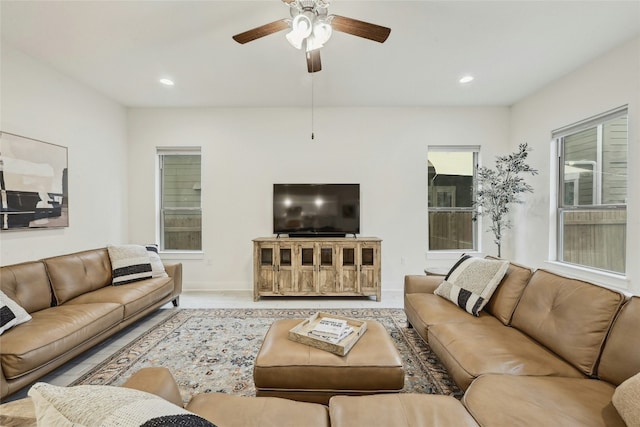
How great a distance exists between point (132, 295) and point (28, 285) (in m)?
0.74

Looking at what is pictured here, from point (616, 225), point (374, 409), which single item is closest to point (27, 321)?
point (374, 409)

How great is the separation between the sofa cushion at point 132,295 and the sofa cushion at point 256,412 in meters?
1.91

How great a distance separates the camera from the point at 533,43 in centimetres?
257

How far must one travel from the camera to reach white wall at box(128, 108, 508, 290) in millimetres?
4207

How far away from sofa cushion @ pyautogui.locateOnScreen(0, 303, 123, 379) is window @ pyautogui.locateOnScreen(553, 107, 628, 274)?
481 centimetres

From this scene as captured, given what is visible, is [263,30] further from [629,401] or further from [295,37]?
[629,401]

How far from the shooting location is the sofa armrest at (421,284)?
272 centimetres

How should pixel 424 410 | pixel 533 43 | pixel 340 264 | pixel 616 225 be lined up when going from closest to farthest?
1. pixel 424 410
2. pixel 533 43
3. pixel 616 225
4. pixel 340 264

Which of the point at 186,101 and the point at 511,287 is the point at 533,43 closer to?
the point at 511,287

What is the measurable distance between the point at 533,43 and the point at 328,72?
6.53 feet

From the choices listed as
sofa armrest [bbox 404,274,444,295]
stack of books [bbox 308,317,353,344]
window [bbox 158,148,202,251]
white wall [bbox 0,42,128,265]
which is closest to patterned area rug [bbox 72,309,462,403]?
sofa armrest [bbox 404,274,444,295]

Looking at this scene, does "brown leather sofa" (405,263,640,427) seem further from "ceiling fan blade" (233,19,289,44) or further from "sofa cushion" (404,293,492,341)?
"ceiling fan blade" (233,19,289,44)

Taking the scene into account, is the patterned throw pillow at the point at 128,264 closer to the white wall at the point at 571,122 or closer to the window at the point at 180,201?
the window at the point at 180,201

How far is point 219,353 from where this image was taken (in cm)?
234
